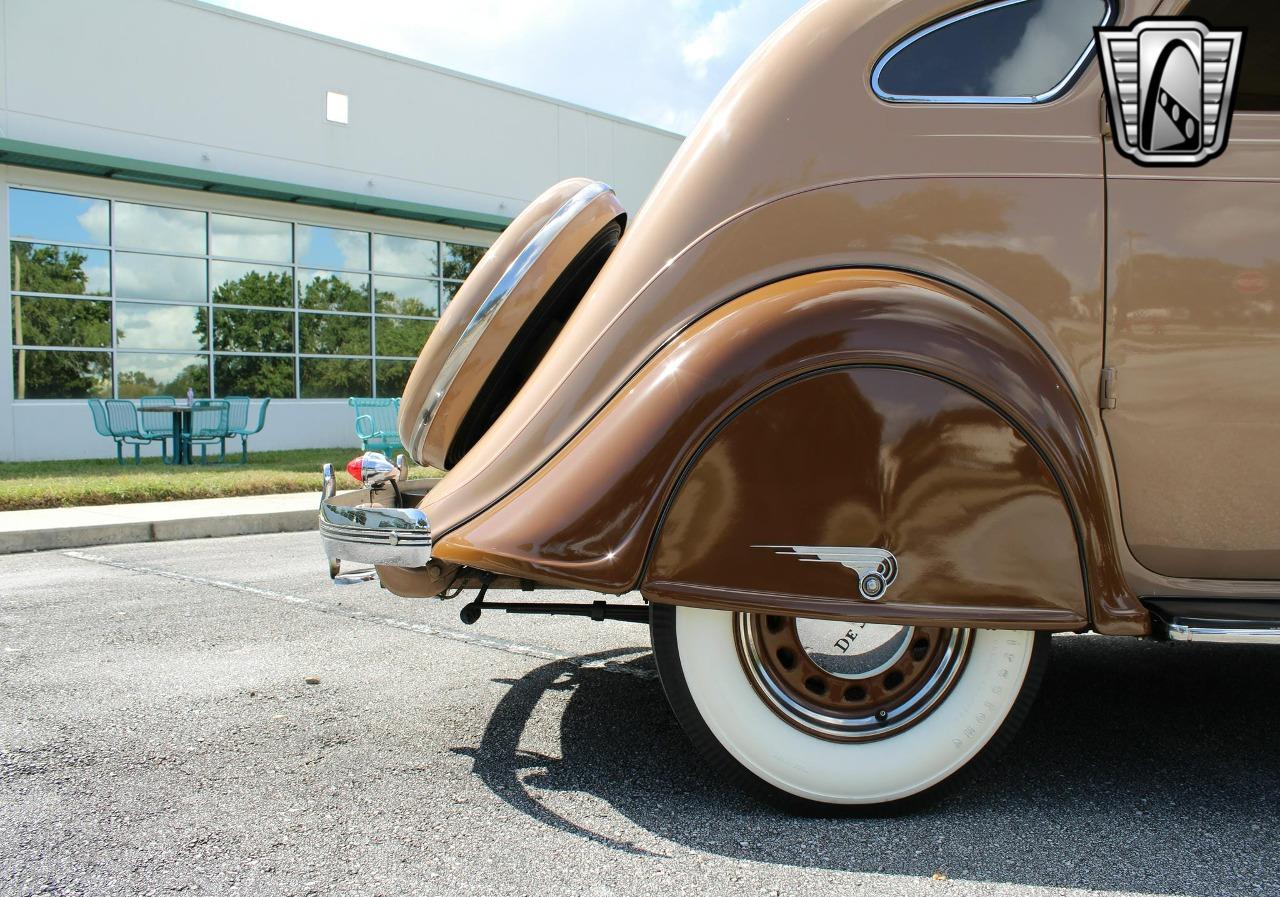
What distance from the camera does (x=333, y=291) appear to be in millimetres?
17625

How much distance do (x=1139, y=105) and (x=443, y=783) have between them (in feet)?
8.19

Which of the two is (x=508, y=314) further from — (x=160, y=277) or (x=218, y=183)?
(x=160, y=277)

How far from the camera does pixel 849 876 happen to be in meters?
2.06

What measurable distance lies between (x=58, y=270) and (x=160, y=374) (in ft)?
6.93

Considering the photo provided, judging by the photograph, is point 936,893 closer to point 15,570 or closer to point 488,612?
point 488,612

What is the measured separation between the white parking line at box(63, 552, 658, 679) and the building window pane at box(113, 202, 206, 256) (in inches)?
424

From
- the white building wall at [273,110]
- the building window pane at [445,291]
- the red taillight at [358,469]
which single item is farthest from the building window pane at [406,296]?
the red taillight at [358,469]

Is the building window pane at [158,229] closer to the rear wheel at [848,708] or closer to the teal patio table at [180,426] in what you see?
the teal patio table at [180,426]

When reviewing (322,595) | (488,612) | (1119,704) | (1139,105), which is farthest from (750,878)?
(322,595)

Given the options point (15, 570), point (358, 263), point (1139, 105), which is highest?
point (358, 263)

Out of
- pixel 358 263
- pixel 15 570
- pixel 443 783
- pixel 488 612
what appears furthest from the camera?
pixel 358 263

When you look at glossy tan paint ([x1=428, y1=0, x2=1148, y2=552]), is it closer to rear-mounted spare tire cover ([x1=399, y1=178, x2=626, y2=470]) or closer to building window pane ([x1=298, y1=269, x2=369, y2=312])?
rear-mounted spare tire cover ([x1=399, y1=178, x2=626, y2=470])

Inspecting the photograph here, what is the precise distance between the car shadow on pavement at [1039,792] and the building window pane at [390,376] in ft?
51.7

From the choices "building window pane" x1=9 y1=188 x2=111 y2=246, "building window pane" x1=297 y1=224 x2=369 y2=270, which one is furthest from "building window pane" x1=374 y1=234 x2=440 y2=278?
"building window pane" x1=9 y1=188 x2=111 y2=246
